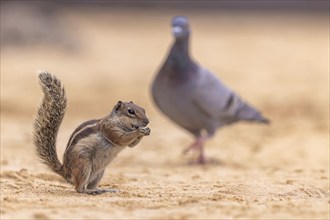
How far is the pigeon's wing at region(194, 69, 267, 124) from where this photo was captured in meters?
8.95

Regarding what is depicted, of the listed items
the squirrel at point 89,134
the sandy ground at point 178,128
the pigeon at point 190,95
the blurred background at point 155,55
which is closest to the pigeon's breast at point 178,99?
the pigeon at point 190,95

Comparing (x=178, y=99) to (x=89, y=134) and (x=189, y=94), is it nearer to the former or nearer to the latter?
(x=189, y=94)

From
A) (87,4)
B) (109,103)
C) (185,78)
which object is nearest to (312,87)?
(109,103)

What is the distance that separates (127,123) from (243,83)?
432 inches

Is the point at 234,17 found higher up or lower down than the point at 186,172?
higher up

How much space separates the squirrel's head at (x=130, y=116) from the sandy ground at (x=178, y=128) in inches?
18.9

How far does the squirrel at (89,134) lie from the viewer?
5777 mm

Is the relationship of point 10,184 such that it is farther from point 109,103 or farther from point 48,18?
point 48,18

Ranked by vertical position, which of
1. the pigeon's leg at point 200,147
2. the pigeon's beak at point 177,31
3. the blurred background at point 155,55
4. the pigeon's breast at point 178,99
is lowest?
the pigeon's leg at point 200,147

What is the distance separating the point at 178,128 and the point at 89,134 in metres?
5.93

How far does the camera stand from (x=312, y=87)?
15.8 metres

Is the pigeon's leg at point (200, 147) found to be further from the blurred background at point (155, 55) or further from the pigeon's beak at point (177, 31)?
the pigeon's beak at point (177, 31)

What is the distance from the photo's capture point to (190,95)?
350 inches

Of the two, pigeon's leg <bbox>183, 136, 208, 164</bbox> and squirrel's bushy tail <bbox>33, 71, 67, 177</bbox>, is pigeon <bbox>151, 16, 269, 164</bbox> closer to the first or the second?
pigeon's leg <bbox>183, 136, 208, 164</bbox>
